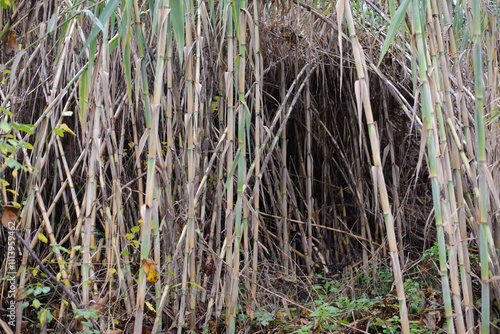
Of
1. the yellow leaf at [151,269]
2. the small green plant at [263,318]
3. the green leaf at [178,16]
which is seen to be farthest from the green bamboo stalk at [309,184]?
the green leaf at [178,16]

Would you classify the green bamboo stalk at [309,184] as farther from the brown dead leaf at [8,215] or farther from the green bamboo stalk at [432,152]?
the brown dead leaf at [8,215]

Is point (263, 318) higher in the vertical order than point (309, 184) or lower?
lower

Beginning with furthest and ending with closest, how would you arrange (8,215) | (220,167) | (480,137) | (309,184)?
(309,184) < (220,167) < (8,215) < (480,137)

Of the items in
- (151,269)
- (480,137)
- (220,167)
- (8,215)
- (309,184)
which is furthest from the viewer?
(309,184)

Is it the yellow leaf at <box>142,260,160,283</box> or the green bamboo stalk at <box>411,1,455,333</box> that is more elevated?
the green bamboo stalk at <box>411,1,455,333</box>

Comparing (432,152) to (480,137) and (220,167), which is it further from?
(220,167)

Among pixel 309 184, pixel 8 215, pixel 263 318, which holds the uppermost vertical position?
pixel 8 215

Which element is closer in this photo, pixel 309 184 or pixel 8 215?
pixel 8 215

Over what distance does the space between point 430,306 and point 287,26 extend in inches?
64.7

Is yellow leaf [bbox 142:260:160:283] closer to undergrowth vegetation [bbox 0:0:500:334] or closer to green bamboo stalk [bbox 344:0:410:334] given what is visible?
undergrowth vegetation [bbox 0:0:500:334]

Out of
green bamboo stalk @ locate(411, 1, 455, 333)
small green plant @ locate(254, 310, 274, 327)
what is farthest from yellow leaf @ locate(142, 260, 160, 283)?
green bamboo stalk @ locate(411, 1, 455, 333)

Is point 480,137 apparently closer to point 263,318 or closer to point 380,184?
point 380,184

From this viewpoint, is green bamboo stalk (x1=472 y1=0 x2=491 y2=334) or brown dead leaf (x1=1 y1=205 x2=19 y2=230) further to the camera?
brown dead leaf (x1=1 y1=205 x2=19 y2=230)

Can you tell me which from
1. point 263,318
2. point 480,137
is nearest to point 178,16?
point 480,137
